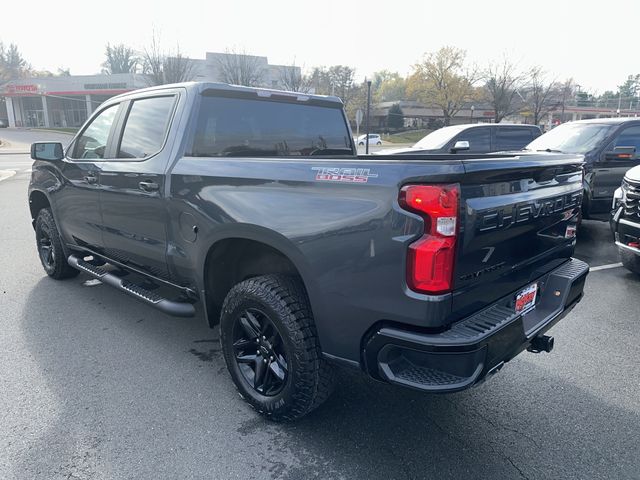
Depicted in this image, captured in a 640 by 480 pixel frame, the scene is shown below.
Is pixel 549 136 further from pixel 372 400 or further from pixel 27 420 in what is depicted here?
pixel 27 420

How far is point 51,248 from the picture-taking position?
5375 mm

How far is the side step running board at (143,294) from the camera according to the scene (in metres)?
3.31

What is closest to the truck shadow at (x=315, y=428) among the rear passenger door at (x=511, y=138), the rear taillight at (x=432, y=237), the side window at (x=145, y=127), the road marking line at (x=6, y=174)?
the rear taillight at (x=432, y=237)

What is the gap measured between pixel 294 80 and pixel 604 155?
3605 cm

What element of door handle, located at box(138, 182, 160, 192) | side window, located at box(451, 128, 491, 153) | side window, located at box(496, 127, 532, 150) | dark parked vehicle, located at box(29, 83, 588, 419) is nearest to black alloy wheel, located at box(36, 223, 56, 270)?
dark parked vehicle, located at box(29, 83, 588, 419)

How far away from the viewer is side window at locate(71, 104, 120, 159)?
4161mm

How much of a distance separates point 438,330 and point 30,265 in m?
5.80

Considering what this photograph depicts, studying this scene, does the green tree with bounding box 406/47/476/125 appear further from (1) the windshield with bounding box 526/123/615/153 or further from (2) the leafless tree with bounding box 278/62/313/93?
(1) the windshield with bounding box 526/123/615/153

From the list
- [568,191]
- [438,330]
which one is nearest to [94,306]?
[438,330]

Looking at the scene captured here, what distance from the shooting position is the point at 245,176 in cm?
273

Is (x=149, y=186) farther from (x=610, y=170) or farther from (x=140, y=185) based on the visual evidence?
(x=610, y=170)

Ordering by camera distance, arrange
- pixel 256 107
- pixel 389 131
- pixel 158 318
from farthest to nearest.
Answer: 1. pixel 389 131
2. pixel 158 318
3. pixel 256 107

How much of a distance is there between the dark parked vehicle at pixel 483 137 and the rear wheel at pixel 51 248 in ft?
24.6

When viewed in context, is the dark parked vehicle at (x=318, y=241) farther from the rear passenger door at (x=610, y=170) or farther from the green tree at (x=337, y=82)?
the green tree at (x=337, y=82)
